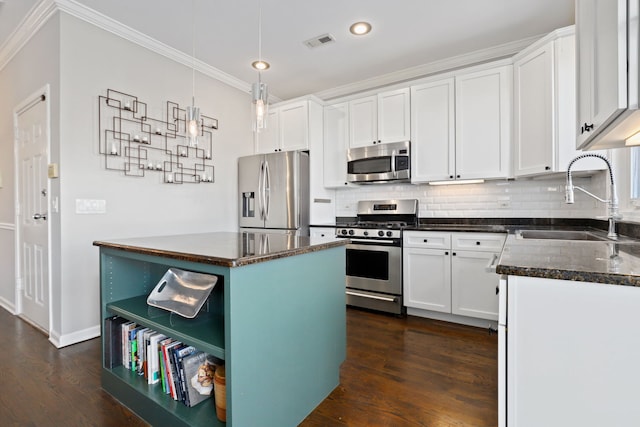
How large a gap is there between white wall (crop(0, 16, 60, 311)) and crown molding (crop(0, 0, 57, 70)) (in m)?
0.04

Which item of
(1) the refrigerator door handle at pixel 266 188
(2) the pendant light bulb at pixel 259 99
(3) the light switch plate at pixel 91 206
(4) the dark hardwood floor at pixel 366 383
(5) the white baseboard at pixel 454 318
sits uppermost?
(2) the pendant light bulb at pixel 259 99

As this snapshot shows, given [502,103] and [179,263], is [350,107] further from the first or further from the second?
[179,263]

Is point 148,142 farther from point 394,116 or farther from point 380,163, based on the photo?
point 394,116

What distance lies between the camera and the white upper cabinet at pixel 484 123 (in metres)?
2.87

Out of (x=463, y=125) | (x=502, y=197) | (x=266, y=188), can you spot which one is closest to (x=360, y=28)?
(x=463, y=125)

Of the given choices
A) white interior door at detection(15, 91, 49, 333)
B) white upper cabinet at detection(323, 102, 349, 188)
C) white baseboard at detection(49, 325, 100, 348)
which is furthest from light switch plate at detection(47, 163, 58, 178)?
white upper cabinet at detection(323, 102, 349, 188)

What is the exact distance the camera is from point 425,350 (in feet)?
7.85

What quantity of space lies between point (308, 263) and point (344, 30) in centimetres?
233

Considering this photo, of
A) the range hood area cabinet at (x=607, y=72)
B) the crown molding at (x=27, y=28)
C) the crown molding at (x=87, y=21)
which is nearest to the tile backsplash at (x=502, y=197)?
the range hood area cabinet at (x=607, y=72)

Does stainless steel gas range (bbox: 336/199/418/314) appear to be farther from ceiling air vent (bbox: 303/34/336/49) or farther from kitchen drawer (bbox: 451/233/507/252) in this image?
ceiling air vent (bbox: 303/34/336/49)

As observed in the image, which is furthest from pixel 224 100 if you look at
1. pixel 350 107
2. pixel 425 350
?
pixel 425 350

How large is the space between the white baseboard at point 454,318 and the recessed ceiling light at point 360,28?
2751 millimetres

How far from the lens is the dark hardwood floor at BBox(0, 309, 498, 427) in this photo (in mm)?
1619

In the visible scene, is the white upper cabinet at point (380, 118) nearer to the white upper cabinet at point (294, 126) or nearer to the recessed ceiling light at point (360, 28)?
the white upper cabinet at point (294, 126)
